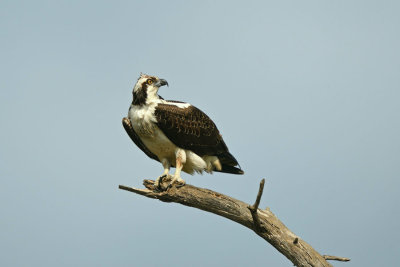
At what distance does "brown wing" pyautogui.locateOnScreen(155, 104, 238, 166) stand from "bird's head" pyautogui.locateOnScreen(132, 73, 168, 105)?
0.29m

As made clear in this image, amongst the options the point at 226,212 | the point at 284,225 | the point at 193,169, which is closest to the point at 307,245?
the point at 284,225

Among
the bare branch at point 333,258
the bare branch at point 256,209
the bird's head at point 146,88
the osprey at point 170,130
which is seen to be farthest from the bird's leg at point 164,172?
the bare branch at point 333,258

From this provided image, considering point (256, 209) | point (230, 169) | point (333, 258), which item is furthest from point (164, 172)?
point (333, 258)

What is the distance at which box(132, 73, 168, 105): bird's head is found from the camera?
432 inches

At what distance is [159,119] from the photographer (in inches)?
422

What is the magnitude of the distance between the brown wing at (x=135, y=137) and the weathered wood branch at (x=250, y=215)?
0.94m

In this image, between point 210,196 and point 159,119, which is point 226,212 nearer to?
point 210,196

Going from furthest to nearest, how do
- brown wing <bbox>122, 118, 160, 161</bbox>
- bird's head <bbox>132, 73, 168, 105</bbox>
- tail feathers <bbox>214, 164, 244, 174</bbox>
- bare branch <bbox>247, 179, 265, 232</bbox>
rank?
tail feathers <bbox>214, 164, 244, 174</bbox> → brown wing <bbox>122, 118, 160, 161</bbox> → bird's head <bbox>132, 73, 168, 105</bbox> → bare branch <bbox>247, 179, 265, 232</bbox>

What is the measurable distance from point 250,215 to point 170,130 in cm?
217

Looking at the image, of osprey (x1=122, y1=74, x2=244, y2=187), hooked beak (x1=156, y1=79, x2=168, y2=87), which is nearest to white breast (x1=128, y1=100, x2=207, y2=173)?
osprey (x1=122, y1=74, x2=244, y2=187)

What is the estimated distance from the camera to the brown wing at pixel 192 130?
1079 centimetres

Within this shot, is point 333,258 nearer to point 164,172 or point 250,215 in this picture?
point 250,215

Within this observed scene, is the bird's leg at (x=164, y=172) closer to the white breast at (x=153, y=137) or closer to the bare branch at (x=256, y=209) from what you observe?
the white breast at (x=153, y=137)

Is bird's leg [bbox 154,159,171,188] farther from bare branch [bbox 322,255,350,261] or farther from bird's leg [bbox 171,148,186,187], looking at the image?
bare branch [bbox 322,255,350,261]
